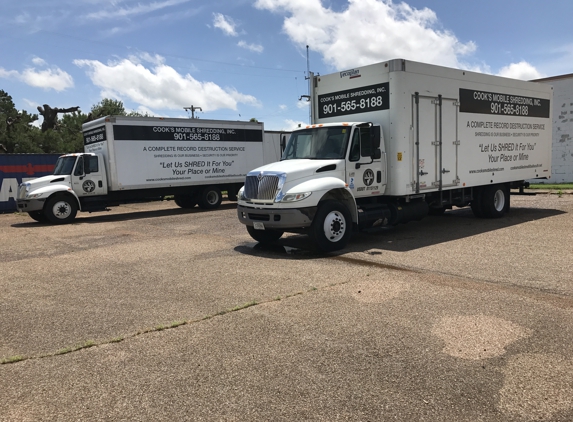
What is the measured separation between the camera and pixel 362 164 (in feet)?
32.6

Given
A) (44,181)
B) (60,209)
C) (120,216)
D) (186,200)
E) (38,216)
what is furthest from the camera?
(186,200)

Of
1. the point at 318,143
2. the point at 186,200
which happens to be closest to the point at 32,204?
the point at 186,200

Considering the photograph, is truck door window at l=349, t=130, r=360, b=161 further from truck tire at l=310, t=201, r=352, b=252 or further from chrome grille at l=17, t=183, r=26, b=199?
chrome grille at l=17, t=183, r=26, b=199

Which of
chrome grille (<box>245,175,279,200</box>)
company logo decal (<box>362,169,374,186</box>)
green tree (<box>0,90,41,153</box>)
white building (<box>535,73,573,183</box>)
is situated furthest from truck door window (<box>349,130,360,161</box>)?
green tree (<box>0,90,41,153</box>)

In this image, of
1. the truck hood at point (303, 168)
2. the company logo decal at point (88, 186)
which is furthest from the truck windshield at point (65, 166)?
the truck hood at point (303, 168)

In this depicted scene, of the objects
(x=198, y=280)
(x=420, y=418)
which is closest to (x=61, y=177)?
(x=198, y=280)

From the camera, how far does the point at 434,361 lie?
4.12 m

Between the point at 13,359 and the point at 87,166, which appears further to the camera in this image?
the point at 87,166

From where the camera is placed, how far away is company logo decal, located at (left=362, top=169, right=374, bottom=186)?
1004 cm

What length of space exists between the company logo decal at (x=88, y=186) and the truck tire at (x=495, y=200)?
42.0 ft

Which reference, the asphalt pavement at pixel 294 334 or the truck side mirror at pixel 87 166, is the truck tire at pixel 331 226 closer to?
the asphalt pavement at pixel 294 334

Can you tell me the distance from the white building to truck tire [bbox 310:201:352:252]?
20124 mm

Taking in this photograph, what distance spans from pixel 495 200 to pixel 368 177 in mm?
5181

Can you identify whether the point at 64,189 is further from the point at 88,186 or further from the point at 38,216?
the point at 38,216
